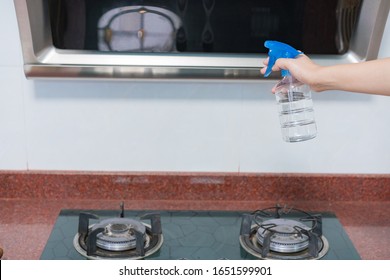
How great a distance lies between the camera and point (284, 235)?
1.27 m

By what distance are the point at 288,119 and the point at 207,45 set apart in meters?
0.27

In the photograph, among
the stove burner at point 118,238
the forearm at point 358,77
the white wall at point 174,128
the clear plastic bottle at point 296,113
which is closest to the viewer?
the forearm at point 358,77

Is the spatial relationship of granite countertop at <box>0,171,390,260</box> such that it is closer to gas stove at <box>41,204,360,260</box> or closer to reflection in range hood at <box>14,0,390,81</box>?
gas stove at <box>41,204,360,260</box>

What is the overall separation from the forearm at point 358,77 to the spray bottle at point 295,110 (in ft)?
0.67

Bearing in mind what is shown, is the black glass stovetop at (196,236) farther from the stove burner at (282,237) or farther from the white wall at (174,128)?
the white wall at (174,128)

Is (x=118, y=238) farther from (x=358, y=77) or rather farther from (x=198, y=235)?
(x=358, y=77)

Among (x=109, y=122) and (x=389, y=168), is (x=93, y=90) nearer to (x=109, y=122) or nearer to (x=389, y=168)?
(x=109, y=122)

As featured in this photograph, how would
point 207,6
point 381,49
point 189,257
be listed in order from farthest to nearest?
point 381,49 → point 207,6 → point 189,257

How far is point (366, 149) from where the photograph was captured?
151 cm

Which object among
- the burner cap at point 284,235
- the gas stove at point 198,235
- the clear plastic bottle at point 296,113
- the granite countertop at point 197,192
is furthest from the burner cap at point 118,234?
the clear plastic bottle at point 296,113

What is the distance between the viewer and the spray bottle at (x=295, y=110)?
1292 millimetres

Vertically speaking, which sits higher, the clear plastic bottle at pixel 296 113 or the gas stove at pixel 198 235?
the clear plastic bottle at pixel 296 113

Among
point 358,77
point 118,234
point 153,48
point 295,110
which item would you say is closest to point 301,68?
point 358,77

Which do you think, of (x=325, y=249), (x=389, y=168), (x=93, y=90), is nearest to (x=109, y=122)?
(x=93, y=90)
